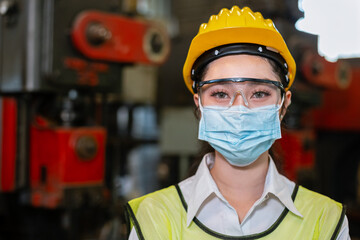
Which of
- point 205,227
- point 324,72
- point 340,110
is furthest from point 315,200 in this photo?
point 340,110

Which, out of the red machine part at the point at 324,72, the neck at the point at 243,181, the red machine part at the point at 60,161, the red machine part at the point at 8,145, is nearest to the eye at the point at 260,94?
the neck at the point at 243,181

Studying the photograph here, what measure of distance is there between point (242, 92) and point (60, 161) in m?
1.27

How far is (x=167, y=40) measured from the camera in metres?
2.51

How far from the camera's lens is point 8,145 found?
2.12 m

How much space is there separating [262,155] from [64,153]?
1198 millimetres

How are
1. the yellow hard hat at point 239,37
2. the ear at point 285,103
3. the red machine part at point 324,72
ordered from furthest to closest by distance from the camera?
the red machine part at point 324,72, the ear at point 285,103, the yellow hard hat at point 239,37

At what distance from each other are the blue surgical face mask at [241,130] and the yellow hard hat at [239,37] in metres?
0.13

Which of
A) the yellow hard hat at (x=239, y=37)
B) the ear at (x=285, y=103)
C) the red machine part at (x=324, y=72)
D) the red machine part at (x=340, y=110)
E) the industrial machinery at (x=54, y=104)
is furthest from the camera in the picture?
the red machine part at (x=340, y=110)

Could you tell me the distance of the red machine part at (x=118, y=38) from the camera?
2160 mm

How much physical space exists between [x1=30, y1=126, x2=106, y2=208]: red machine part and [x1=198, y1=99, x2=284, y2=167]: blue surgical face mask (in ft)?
3.76

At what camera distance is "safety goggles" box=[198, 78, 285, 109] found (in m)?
1.09

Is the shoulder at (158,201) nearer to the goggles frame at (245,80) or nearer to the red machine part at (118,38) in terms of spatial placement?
the goggles frame at (245,80)

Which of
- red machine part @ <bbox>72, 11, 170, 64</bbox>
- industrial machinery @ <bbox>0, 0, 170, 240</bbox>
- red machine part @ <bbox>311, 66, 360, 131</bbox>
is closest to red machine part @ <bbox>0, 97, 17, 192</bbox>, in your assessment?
industrial machinery @ <bbox>0, 0, 170, 240</bbox>

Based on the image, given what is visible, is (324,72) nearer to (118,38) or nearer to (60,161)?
(118,38)
